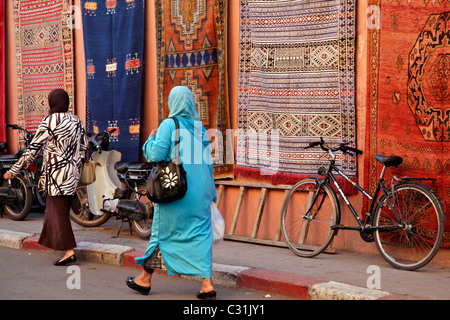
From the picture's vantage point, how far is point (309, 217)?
689cm

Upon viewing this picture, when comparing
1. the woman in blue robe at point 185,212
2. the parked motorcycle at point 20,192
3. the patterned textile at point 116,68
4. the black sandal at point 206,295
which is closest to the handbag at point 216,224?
the woman in blue robe at point 185,212

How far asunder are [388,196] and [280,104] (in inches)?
73.3

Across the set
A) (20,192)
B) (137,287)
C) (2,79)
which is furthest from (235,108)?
(2,79)

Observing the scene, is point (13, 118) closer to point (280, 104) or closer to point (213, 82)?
point (213, 82)

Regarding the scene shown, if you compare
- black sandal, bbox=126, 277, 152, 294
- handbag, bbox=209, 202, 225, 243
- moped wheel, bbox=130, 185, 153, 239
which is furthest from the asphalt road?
moped wheel, bbox=130, 185, 153, 239

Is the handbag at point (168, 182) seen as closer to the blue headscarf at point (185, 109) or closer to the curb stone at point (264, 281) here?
the blue headscarf at point (185, 109)

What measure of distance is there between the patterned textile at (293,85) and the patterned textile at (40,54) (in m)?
3.76

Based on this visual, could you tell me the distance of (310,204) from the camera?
23.0 feet

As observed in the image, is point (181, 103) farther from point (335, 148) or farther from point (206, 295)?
point (335, 148)

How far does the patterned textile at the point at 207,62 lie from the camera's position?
784cm

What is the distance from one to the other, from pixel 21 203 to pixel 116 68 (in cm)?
260
